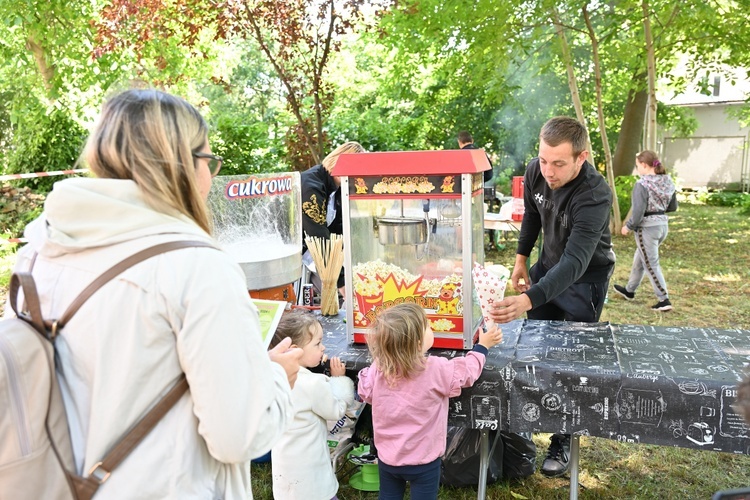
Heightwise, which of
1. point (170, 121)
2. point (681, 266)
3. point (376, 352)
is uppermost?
point (170, 121)

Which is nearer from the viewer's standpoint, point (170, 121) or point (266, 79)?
point (170, 121)

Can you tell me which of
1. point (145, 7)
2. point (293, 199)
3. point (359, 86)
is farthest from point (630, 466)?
point (359, 86)

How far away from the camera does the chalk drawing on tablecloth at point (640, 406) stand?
226 cm

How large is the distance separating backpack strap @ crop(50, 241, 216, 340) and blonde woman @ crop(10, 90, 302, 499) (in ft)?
0.04

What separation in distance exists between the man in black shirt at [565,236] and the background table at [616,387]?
9.6 inches

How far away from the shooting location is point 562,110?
17062 millimetres

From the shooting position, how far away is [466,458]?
9.93 ft

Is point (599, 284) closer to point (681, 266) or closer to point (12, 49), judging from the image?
point (681, 266)

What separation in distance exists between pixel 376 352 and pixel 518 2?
6.80 meters

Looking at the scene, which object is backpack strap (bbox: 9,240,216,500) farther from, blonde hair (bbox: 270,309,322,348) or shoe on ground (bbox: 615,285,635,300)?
shoe on ground (bbox: 615,285,635,300)

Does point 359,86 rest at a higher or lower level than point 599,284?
higher

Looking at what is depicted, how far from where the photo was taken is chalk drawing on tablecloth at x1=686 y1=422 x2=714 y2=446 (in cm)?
222

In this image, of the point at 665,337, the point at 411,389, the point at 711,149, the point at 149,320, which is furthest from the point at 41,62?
the point at 711,149

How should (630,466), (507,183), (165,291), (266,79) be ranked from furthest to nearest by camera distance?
(266,79) < (507,183) < (630,466) < (165,291)
